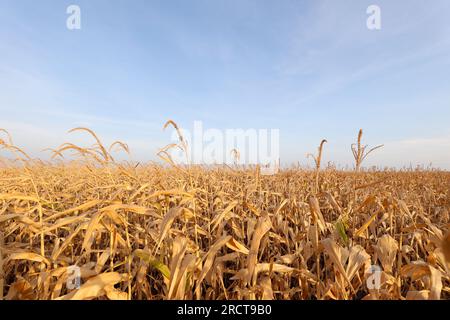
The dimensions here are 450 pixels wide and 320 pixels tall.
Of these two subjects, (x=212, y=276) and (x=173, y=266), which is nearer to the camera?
(x=173, y=266)

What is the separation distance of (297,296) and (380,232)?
4.69 ft

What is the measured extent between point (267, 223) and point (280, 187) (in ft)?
10.4

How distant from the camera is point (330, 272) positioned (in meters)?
1.60

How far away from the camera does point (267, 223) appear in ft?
3.90

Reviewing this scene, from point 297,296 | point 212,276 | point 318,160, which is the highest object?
point 318,160
